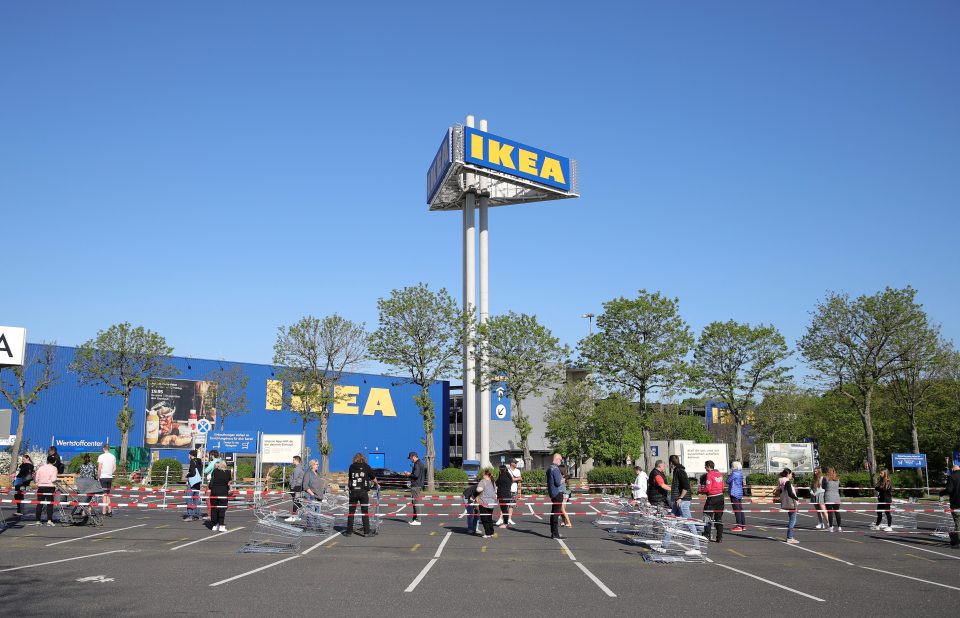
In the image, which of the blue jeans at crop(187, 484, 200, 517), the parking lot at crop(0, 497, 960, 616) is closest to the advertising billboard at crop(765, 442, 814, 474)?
the parking lot at crop(0, 497, 960, 616)

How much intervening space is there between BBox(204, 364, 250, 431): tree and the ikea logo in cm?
2805

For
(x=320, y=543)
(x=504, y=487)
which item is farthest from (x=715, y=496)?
(x=320, y=543)

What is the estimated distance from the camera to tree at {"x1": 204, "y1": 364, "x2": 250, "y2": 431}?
6219cm

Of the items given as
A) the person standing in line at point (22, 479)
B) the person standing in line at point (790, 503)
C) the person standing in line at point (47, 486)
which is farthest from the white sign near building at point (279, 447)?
the person standing in line at point (790, 503)

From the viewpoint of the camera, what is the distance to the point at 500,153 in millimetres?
52281

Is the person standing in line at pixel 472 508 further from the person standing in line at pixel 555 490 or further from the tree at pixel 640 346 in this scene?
the tree at pixel 640 346

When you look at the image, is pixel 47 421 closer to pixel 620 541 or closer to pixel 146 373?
pixel 146 373

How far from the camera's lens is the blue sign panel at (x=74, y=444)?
59.1 meters

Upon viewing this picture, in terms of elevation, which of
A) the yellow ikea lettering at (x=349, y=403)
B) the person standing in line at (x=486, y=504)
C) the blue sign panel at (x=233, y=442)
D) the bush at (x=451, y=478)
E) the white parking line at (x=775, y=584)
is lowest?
the bush at (x=451, y=478)

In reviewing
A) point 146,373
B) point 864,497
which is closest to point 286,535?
point 864,497

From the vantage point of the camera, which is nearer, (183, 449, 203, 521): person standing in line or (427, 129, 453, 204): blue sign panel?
(183, 449, 203, 521): person standing in line

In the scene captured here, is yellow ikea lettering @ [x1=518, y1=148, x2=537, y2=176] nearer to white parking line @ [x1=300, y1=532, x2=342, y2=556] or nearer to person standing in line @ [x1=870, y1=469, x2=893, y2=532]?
person standing in line @ [x1=870, y1=469, x2=893, y2=532]

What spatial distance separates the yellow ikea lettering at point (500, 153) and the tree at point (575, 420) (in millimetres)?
16243

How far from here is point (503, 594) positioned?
36.1 feet
